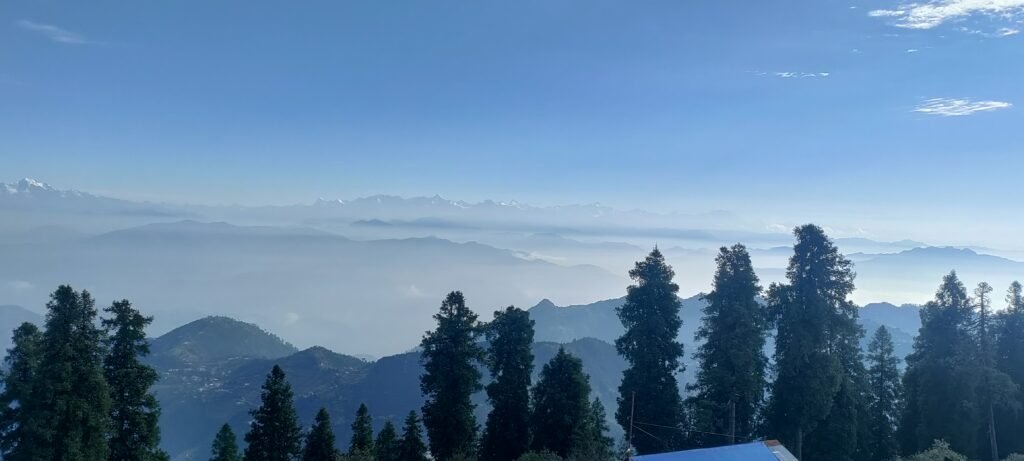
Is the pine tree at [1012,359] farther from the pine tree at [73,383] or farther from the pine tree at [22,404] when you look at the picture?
the pine tree at [22,404]

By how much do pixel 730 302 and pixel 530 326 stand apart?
516 inches

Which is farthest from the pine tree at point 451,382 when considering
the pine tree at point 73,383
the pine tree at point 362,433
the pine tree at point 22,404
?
the pine tree at point 22,404

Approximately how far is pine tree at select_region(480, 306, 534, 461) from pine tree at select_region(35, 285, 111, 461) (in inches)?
875

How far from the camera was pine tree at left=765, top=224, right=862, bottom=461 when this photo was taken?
41250mm

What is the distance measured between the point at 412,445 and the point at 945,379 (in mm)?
35526

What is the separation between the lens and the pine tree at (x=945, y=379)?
42.5 m

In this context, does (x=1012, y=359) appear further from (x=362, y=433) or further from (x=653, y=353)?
(x=362, y=433)

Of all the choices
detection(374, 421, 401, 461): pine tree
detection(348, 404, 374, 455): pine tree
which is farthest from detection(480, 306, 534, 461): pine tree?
detection(348, 404, 374, 455): pine tree

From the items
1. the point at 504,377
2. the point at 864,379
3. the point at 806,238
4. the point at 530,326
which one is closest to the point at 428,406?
the point at 504,377

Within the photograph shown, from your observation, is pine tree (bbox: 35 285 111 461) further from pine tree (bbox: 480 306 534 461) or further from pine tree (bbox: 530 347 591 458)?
pine tree (bbox: 530 347 591 458)

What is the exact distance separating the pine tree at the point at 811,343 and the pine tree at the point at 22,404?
4130 centimetres

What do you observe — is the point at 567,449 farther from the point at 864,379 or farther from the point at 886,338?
the point at 886,338

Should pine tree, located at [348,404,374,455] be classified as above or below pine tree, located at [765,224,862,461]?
below

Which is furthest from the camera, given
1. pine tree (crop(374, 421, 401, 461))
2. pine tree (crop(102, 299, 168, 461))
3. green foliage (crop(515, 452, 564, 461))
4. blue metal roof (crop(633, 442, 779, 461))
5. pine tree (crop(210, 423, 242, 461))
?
pine tree (crop(210, 423, 242, 461))
